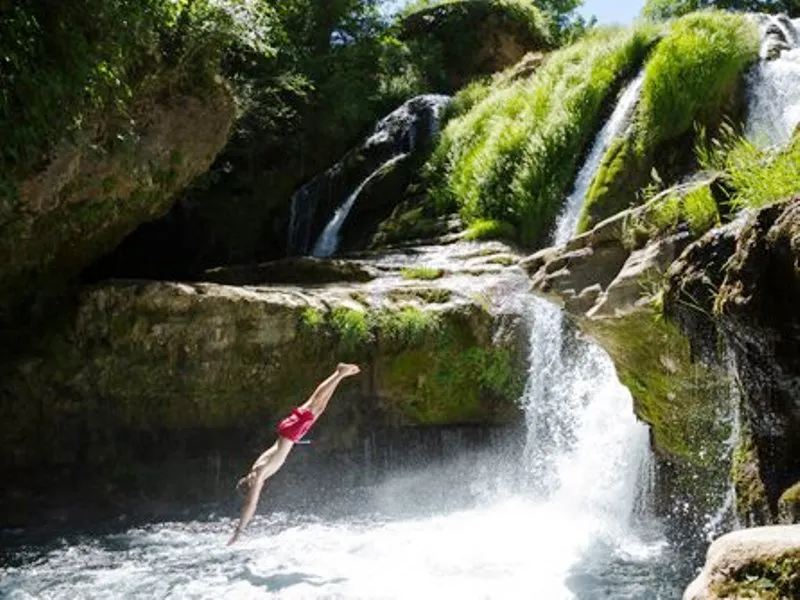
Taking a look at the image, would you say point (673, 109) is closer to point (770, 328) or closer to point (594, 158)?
point (594, 158)

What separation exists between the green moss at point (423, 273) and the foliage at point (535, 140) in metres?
2.01

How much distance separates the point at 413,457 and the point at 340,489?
2.81ft

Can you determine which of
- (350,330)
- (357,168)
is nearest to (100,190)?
(350,330)

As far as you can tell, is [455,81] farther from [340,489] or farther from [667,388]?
[667,388]

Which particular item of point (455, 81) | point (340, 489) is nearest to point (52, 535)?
point (340, 489)

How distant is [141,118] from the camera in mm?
8188

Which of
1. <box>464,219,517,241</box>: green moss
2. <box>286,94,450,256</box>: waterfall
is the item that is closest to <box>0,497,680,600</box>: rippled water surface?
<box>464,219,517,241</box>: green moss

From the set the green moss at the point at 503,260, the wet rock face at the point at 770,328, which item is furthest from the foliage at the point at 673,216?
the green moss at the point at 503,260

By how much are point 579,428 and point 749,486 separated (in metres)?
3.85

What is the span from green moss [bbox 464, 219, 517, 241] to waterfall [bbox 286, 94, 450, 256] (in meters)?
3.40

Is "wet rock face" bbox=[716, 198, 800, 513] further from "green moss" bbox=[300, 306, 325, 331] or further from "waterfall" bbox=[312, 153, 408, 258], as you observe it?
"waterfall" bbox=[312, 153, 408, 258]

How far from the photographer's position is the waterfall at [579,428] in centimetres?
750

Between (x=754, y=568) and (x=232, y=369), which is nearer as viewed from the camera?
(x=754, y=568)

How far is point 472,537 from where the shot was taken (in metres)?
7.09
